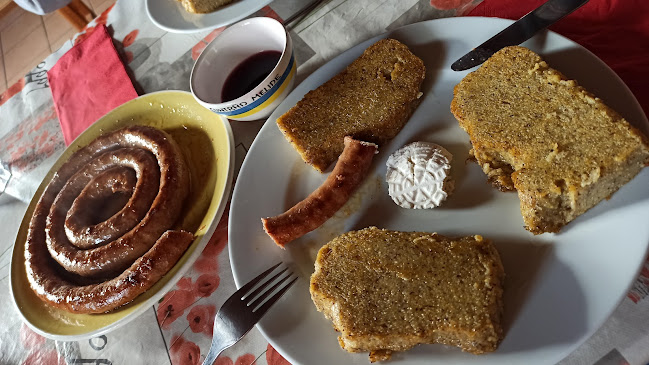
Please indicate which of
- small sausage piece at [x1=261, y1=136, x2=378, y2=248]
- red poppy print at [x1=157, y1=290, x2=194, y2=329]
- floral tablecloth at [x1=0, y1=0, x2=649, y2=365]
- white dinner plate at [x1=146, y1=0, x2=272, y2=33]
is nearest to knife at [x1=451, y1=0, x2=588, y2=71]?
floral tablecloth at [x1=0, y1=0, x2=649, y2=365]

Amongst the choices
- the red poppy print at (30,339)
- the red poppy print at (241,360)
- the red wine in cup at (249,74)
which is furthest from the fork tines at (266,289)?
the red poppy print at (30,339)

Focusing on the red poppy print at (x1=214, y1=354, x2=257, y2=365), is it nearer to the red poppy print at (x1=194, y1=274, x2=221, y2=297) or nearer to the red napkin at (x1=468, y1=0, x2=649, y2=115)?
the red poppy print at (x1=194, y1=274, x2=221, y2=297)

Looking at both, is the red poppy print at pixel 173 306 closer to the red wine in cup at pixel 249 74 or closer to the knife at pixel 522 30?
the red wine in cup at pixel 249 74

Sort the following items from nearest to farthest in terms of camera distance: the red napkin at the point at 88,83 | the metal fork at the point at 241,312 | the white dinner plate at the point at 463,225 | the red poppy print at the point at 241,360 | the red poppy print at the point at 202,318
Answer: the white dinner plate at the point at 463,225, the metal fork at the point at 241,312, the red poppy print at the point at 241,360, the red poppy print at the point at 202,318, the red napkin at the point at 88,83

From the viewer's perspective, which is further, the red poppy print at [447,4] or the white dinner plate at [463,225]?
the red poppy print at [447,4]

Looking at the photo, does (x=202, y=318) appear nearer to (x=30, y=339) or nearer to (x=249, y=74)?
(x=30, y=339)

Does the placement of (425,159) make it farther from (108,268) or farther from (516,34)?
(108,268)
